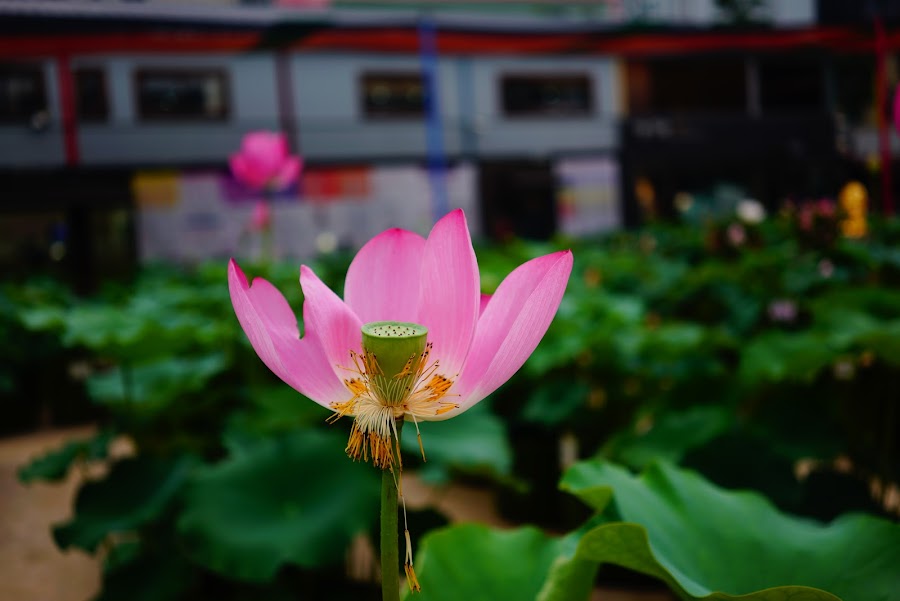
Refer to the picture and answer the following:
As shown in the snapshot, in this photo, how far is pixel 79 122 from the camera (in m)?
4.12

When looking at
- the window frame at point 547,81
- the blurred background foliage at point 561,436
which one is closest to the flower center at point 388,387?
the blurred background foliage at point 561,436

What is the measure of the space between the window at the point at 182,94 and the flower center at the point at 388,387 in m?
4.78

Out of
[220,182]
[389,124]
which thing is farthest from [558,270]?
[389,124]

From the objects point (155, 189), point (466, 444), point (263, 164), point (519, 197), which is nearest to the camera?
point (466, 444)

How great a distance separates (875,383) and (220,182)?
414 cm

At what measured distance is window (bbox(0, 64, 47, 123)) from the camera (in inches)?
141

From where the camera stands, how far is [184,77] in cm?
485

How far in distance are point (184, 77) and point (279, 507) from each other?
14.6 feet

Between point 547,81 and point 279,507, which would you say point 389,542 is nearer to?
point 279,507

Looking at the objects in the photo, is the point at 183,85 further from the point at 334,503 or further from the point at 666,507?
the point at 666,507

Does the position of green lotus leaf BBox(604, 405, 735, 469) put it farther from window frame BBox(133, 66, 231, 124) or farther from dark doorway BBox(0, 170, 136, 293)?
window frame BBox(133, 66, 231, 124)

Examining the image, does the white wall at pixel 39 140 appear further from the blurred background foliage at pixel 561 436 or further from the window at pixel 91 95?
the blurred background foliage at pixel 561 436

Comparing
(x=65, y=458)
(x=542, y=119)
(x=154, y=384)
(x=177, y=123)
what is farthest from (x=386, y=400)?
(x=542, y=119)

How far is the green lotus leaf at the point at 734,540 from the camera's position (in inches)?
18.8
